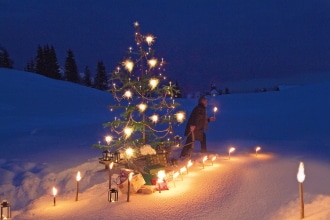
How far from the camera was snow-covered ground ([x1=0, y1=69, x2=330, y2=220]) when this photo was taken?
571 centimetres

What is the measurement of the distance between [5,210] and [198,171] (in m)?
3.96

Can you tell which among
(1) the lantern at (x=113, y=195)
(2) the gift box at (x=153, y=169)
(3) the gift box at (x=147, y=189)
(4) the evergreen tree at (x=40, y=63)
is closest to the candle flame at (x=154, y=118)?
(2) the gift box at (x=153, y=169)

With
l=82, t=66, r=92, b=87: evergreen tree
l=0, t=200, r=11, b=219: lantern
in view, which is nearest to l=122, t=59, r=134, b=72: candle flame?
l=0, t=200, r=11, b=219: lantern

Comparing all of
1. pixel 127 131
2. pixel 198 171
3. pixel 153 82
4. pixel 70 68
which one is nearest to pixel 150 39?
pixel 153 82

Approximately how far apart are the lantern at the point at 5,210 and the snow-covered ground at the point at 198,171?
201 millimetres

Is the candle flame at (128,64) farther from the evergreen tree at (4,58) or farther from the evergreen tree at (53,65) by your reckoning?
the evergreen tree at (4,58)

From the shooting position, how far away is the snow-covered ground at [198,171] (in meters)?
5.71

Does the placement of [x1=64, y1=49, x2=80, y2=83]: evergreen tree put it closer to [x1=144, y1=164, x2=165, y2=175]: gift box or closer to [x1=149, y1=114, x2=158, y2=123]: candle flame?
[x1=149, y1=114, x2=158, y2=123]: candle flame

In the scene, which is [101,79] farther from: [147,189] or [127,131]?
[147,189]

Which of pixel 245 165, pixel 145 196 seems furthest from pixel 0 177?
pixel 245 165

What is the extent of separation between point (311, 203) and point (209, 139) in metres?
8.14

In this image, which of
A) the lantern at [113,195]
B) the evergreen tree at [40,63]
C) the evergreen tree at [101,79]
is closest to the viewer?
the lantern at [113,195]

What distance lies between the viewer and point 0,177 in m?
9.15

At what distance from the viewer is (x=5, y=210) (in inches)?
231
